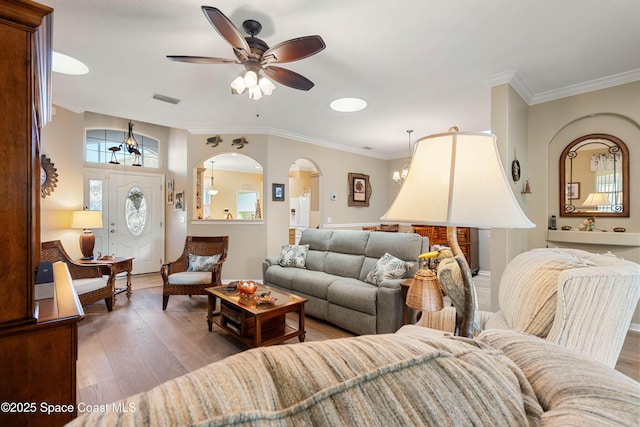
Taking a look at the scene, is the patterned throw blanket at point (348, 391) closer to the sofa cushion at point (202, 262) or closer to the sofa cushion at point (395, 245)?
the sofa cushion at point (395, 245)

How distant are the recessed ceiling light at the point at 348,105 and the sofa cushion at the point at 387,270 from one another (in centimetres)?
195

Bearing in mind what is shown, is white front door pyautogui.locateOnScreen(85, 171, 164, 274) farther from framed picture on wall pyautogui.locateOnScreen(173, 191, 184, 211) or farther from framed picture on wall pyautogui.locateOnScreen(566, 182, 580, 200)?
framed picture on wall pyautogui.locateOnScreen(566, 182, 580, 200)

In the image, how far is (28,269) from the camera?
1.01 metres

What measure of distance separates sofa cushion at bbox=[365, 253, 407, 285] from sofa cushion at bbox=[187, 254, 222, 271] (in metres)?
2.12

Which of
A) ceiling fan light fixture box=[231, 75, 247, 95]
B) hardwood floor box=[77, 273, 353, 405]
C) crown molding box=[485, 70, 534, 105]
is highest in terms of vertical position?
crown molding box=[485, 70, 534, 105]

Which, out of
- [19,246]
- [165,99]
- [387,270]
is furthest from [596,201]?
[165,99]

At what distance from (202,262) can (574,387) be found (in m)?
3.97

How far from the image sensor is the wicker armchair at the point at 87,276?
315cm

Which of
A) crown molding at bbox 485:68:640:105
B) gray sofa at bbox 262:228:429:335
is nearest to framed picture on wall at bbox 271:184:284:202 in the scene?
gray sofa at bbox 262:228:429:335

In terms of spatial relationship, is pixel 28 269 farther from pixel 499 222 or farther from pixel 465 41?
pixel 465 41

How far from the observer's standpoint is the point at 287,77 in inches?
92.5

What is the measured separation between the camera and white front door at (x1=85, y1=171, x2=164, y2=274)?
510 centimetres

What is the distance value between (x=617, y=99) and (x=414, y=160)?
362 cm

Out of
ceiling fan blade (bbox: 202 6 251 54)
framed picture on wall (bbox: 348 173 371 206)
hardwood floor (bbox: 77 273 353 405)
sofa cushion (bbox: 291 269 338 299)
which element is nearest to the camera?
ceiling fan blade (bbox: 202 6 251 54)
